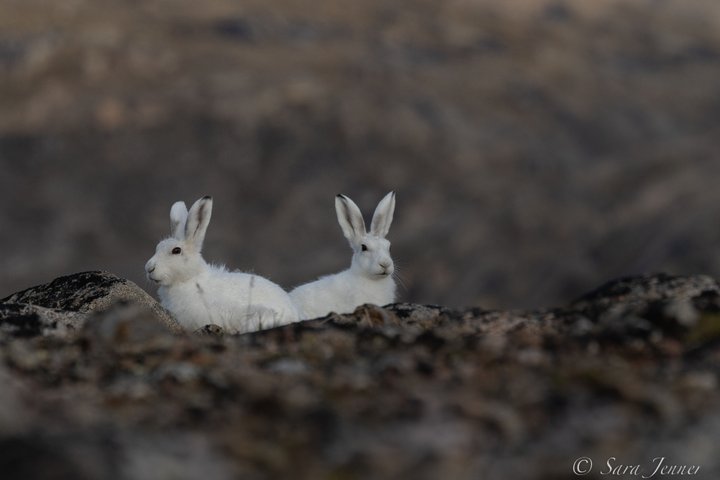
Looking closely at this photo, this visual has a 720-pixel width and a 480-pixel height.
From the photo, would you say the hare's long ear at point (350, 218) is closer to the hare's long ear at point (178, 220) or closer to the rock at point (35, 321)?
the hare's long ear at point (178, 220)

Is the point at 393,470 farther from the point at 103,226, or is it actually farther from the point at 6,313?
the point at 103,226

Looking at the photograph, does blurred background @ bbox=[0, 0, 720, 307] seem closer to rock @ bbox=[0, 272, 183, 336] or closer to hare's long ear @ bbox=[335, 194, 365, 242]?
hare's long ear @ bbox=[335, 194, 365, 242]

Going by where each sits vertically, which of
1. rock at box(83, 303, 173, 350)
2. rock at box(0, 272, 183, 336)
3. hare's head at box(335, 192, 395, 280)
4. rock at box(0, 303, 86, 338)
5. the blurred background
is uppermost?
the blurred background

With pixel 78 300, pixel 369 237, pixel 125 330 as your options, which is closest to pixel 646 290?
pixel 125 330

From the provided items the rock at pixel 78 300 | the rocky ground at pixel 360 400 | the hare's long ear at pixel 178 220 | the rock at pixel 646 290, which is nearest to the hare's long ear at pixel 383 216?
the hare's long ear at pixel 178 220

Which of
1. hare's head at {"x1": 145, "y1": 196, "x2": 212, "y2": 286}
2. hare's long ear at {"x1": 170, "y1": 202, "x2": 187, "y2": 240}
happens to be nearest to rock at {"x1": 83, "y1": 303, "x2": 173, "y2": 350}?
hare's head at {"x1": 145, "y1": 196, "x2": 212, "y2": 286}
